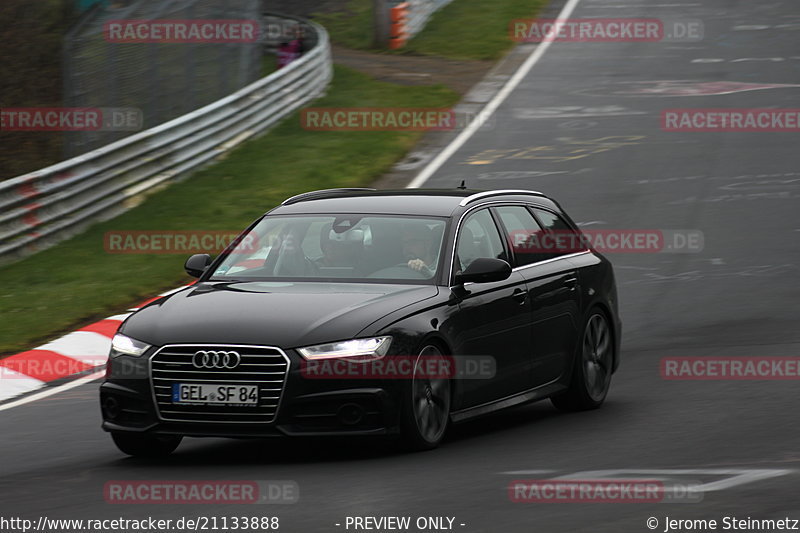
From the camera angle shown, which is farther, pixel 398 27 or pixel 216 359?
pixel 398 27

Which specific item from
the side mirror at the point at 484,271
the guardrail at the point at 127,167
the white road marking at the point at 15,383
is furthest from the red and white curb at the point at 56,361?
the guardrail at the point at 127,167

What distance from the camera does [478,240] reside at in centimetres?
985

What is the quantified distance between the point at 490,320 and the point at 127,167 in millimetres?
12905

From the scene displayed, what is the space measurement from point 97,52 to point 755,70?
48.6 ft

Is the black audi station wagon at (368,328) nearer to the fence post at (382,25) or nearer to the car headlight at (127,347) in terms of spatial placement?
the car headlight at (127,347)

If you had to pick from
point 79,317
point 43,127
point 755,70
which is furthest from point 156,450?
point 755,70

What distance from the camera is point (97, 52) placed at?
22.2 m

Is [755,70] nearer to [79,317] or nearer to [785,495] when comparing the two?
[79,317]

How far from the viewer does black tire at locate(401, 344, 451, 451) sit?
8453 millimetres

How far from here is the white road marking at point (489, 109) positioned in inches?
898

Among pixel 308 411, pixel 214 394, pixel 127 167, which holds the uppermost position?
pixel 214 394

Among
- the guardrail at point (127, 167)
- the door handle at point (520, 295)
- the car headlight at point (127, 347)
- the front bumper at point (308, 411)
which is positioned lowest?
the guardrail at point (127, 167)

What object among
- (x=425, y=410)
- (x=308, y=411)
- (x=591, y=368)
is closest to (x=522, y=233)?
(x=591, y=368)

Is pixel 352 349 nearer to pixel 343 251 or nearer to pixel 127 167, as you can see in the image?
pixel 343 251
